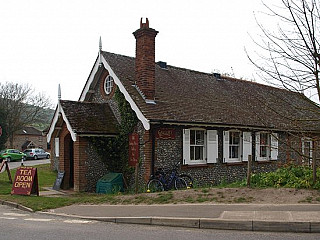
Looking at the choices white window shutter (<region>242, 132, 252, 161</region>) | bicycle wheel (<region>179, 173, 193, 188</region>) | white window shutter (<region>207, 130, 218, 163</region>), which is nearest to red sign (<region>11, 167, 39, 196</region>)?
bicycle wheel (<region>179, 173, 193, 188</region>)

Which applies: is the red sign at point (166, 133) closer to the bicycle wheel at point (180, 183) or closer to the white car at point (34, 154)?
the bicycle wheel at point (180, 183)

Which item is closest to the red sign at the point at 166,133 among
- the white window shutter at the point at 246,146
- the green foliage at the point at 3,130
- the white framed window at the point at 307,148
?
the white window shutter at the point at 246,146

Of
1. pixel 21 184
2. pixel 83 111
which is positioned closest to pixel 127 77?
pixel 83 111

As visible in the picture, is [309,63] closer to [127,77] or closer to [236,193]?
[236,193]

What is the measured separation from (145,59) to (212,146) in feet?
16.4

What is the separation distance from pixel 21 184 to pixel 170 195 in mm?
6218

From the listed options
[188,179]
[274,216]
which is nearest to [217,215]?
[274,216]

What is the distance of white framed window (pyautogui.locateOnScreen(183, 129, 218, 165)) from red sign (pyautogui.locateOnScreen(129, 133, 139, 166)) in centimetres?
246

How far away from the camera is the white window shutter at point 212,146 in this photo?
1627 cm

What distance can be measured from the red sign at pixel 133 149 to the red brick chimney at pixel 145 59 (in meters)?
1.79

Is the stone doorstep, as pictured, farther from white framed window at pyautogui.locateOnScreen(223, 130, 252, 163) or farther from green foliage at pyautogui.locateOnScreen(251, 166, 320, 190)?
white framed window at pyautogui.locateOnScreen(223, 130, 252, 163)

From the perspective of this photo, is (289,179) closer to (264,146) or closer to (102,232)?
(102,232)

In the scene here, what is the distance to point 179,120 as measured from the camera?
14891 mm

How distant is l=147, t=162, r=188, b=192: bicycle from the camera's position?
13.7 meters
